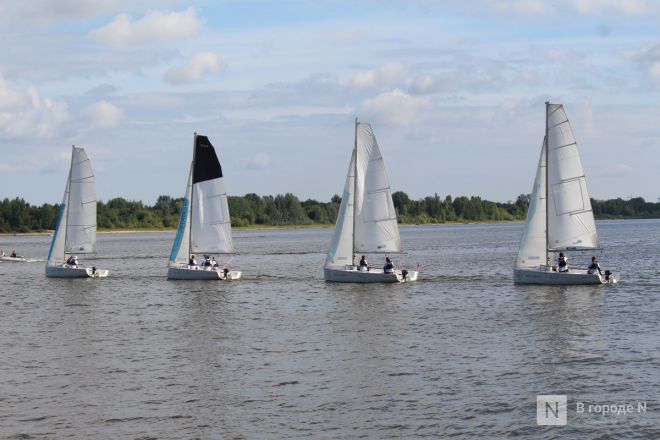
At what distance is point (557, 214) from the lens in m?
56.2

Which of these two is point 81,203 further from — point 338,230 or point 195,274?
point 338,230

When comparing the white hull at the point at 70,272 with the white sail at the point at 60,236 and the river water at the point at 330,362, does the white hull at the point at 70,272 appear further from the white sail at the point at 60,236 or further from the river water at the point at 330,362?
the river water at the point at 330,362

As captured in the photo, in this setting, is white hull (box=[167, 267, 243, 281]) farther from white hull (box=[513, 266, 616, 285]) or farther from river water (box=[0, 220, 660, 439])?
white hull (box=[513, 266, 616, 285])

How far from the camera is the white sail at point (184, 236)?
64.5m

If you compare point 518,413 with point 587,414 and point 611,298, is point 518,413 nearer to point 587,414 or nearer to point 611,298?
point 587,414

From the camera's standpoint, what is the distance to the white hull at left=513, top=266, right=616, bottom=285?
180 ft

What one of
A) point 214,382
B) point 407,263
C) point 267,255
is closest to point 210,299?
point 214,382

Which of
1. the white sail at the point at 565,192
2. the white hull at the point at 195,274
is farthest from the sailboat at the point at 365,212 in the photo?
the white sail at the point at 565,192

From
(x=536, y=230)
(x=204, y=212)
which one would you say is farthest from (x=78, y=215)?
(x=536, y=230)

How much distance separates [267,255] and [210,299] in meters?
55.3

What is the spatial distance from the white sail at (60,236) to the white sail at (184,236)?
437 inches

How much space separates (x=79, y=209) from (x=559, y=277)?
125 feet

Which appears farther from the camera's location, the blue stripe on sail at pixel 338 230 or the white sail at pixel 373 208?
the blue stripe on sail at pixel 338 230

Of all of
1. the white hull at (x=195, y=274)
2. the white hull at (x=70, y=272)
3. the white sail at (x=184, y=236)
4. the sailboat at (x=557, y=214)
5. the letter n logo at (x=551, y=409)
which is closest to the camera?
the letter n logo at (x=551, y=409)
